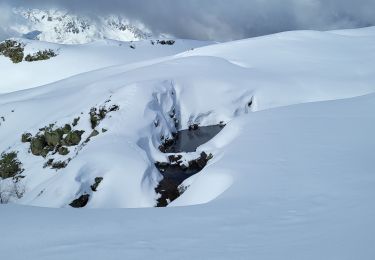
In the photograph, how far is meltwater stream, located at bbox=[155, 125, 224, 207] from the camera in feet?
94.4

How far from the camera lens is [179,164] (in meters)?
34.5

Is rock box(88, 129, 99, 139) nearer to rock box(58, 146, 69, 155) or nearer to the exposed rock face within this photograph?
rock box(58, 146, 69, 155)

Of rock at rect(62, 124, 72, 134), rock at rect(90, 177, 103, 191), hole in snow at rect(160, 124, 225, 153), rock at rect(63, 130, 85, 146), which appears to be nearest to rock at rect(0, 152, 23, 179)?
rock at rect(63, 130, 85, 146)

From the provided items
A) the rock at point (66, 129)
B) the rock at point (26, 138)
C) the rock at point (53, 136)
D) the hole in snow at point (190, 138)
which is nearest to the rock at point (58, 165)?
the rock at point (53, 136)

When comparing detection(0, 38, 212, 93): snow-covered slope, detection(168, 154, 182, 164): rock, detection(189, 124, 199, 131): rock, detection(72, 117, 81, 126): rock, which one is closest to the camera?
detection(168, 154, 182, 164): rock

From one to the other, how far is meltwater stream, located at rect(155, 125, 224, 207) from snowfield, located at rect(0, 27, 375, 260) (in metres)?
0.90

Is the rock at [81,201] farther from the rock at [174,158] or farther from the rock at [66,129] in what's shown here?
the rock at [66,129]

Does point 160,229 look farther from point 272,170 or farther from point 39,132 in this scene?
Result: point 39,132

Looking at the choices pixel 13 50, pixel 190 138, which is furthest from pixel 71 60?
pixel 190 138

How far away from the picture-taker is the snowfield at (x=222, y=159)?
707cm

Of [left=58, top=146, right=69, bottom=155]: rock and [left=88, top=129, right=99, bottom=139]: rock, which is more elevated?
[left=88, top=129, right=99, bottom=139]: rock

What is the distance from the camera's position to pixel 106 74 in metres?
61.2

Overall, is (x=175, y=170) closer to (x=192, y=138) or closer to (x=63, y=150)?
(x=192, y=138)

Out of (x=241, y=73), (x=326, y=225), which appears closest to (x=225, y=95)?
(x=241, y=73)
